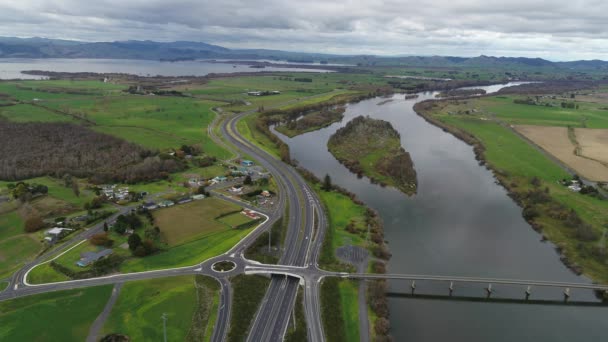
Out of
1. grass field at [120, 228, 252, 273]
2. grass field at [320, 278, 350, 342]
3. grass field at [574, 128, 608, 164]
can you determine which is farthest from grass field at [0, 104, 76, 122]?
grass field at [574, 128, 608, 164]

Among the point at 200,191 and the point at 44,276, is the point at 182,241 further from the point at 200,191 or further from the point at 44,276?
the point at 200,191

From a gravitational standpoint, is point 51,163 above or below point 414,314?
above

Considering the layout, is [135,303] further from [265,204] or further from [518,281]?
[518,281]

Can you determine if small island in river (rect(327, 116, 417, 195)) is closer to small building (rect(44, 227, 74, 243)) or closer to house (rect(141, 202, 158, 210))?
house (rect(141, 202, 158, 210))

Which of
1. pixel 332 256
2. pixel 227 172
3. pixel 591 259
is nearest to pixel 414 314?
pixel 332 256

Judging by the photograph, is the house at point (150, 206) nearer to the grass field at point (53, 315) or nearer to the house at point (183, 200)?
the house at point (183, 200)

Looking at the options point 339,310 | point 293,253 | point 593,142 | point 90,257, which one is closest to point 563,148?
point 593,142

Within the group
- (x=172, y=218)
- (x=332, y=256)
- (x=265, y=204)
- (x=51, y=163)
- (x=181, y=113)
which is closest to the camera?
(x=332, y=256)
